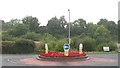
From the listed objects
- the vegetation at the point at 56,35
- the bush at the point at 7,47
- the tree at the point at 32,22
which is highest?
the tree at the point at 32,22

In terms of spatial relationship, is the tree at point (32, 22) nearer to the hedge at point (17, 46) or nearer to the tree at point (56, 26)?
the tree at point (56, 26)

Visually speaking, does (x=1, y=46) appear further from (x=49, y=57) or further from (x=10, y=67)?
(x=10, y=67)

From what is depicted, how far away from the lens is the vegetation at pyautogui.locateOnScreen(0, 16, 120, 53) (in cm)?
2581

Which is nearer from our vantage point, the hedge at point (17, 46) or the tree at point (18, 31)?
the hedge at point (17, 46)

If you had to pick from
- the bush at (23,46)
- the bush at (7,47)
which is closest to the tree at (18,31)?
the bush at (7,47)

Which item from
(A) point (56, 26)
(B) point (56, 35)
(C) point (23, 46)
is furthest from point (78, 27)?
(C) point (23, 46)

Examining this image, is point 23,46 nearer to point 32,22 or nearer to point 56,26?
point 56,26


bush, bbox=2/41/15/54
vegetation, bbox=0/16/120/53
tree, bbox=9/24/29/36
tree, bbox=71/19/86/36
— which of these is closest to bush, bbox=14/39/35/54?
vegetation, bbox=0/16/120/53

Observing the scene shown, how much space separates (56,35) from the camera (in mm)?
40219

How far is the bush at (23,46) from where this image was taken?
83.4 ft

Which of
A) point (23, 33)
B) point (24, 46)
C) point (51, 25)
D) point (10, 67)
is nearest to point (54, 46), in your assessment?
point (24, 46)

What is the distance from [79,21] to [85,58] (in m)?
32.1

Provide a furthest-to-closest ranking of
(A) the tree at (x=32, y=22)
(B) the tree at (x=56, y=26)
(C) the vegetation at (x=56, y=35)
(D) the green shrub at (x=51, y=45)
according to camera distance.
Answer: (A) the tree at (x=32, y=22) < (B) the tree at (x=56, y=26) < (D) the green shrub at (x=51, y=45) < (C) the vegetation at (x=56, y=35)

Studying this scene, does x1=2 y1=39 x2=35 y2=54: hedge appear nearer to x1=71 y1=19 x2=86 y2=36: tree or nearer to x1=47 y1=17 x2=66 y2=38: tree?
x1=47 y1=17 x2=66 y2=38: tree
